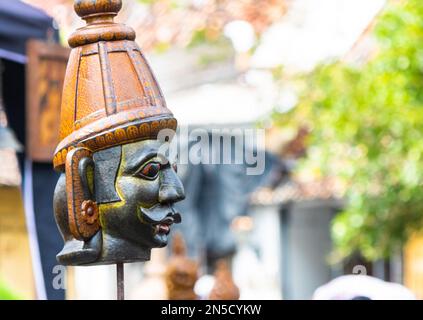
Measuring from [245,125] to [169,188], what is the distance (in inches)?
397

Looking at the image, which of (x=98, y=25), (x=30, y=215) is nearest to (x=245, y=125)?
(x=30, y=215)

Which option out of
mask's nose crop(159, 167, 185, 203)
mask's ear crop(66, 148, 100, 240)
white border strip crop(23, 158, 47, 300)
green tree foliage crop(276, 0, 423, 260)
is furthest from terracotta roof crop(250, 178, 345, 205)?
mask's ear crop(66, 148, 100, 240)

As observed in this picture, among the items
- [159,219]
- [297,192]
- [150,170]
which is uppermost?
[297,192]

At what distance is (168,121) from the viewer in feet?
10.4

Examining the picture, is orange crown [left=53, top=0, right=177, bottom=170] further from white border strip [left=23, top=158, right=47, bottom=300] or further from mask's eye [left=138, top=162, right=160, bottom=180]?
white border strip [left=23, top=158, right=47, bottom=300]

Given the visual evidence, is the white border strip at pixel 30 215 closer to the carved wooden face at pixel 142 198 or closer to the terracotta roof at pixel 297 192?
the carved wooden face at pixel 142 198

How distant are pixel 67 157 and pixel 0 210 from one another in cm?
285

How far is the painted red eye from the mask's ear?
135 mm

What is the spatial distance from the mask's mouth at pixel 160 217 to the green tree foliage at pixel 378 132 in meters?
5.17

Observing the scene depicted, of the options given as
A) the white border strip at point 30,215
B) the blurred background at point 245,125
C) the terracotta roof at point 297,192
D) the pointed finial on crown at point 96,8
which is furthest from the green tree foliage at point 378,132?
the terracotta roof at point 297,192

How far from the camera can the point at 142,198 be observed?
309 centimetres

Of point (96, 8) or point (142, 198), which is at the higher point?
point (96, 8)

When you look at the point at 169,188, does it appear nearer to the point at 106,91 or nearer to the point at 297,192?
the point at 106,91
